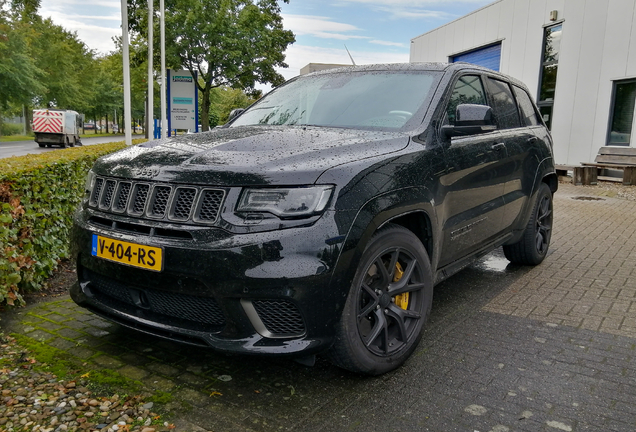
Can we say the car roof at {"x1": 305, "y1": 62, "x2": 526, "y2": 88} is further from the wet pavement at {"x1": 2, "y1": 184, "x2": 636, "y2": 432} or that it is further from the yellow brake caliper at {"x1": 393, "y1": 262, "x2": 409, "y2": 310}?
the wet pavement at {"x1": 2, "y1": 184, "x2": 636, "y2": 432}

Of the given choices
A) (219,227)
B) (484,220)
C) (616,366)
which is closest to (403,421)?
(219,227)

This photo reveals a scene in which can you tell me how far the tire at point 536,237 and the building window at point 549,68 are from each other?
38.4ft

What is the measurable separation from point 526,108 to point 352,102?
2.27 m

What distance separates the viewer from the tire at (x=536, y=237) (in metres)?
5.35

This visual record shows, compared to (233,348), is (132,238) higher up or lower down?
higher up

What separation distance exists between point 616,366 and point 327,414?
6.11 ft

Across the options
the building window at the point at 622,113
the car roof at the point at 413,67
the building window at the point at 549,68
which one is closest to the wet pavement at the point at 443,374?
the car roof at the point at 413,67

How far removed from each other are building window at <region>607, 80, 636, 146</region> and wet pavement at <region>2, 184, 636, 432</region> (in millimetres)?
11148

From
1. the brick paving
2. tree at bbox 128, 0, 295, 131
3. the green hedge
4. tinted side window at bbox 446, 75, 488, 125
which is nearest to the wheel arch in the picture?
tinted side window at bbox 446, 75, 488, 125

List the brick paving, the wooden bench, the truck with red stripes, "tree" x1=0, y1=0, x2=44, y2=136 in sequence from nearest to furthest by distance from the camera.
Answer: the brick paving < the wooden bench < the truck with red stripes < "tree" x1=0, y1=0, x2=44, y2=136

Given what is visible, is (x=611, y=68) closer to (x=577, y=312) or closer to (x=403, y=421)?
(x=577, y=312)

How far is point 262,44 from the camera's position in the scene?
23734mm

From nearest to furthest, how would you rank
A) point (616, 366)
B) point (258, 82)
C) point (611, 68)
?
point (616, 366) < point (611, 68) < point (258, 82)

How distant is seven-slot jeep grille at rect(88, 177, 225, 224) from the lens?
8.42 ft
